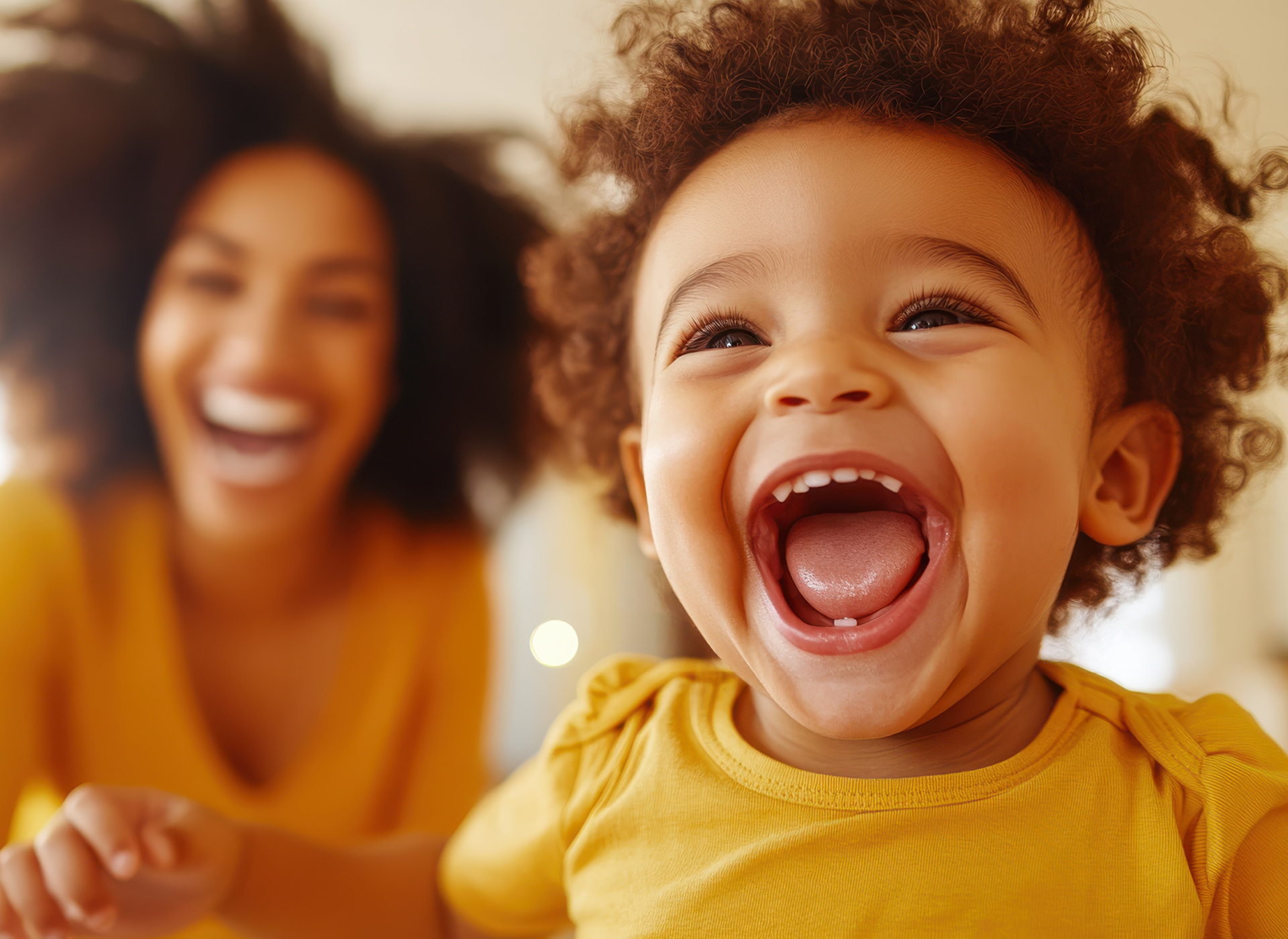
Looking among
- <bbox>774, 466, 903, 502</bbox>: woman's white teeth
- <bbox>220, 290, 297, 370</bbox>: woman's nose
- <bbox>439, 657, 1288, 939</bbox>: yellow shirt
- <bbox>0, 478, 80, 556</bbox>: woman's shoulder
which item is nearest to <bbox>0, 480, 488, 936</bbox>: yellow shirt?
<bbox>0, 478, 80, 556</bbox>: woman's shoulder

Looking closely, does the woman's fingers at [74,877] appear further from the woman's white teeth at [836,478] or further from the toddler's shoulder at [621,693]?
the woman's white teeth at [836,478]

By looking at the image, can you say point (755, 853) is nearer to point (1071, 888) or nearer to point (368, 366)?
point (1071, 888)

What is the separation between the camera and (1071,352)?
60 centimetres

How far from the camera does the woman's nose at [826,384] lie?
0.53 metres

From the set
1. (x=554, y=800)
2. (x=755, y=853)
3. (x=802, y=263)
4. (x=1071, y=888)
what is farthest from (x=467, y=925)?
(x=802, y=263)

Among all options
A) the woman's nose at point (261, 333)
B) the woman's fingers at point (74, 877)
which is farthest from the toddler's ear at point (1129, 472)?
the woman's nose at point (261, 333)

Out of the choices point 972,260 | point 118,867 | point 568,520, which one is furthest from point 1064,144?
point 568,520

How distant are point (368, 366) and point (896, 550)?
2.30ft

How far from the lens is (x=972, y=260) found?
0.57 metres

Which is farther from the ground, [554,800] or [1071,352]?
[1071,352]

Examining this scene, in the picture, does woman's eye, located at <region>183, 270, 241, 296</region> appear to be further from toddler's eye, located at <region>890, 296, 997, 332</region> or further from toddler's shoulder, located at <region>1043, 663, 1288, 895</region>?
toddler's shoulder, located at <region>1043, 663, 1288, 895</region>

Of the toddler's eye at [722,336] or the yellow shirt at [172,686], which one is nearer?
the toddler's eye at [722,336]

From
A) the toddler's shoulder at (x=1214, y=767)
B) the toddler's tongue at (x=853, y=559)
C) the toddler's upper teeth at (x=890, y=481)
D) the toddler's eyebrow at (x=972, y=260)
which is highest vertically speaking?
the toddler's eyebrow at (x=972, y=260)

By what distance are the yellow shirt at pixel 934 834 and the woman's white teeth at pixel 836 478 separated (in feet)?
0.44
